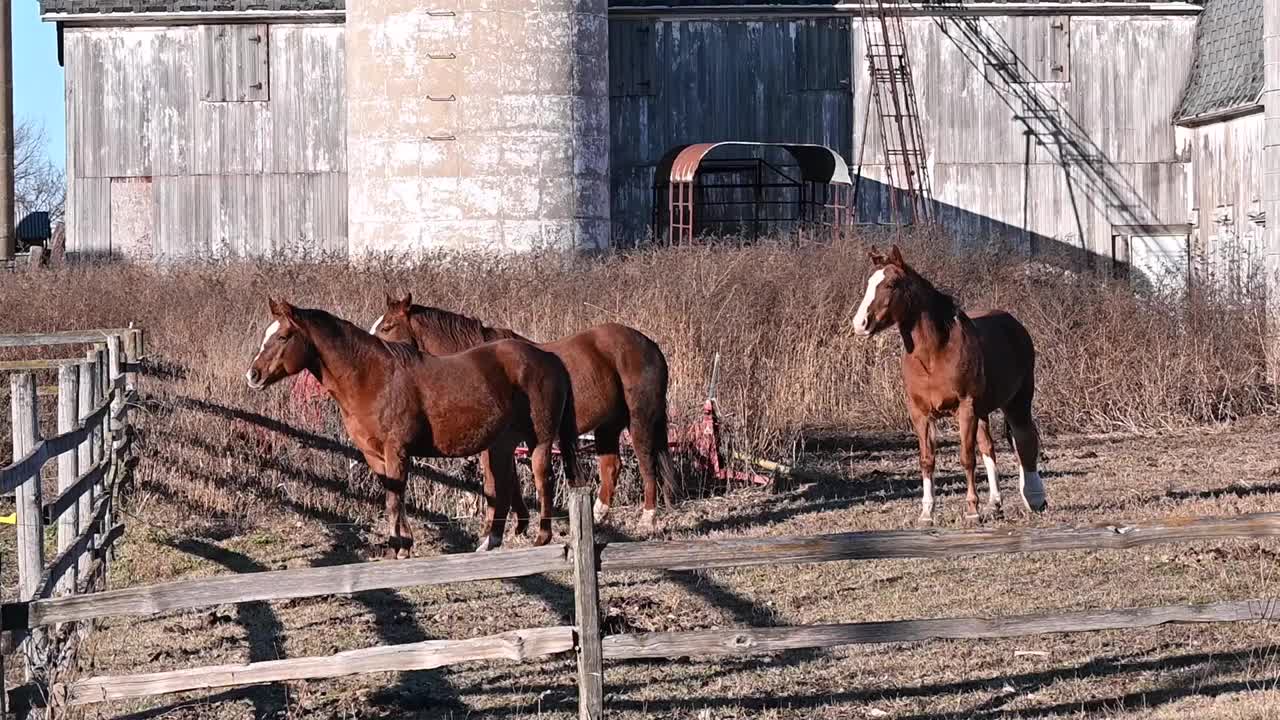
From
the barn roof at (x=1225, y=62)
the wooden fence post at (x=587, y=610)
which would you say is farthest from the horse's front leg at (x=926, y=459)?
the barn roof at (x=1225, y=62)

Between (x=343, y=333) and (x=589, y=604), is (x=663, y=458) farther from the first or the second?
(x=589, y=604)

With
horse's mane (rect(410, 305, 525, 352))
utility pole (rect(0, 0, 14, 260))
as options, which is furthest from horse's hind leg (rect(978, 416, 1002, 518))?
utility pole (rect(0, 0, 14, 260))

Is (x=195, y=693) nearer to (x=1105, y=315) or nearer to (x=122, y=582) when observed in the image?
A: (x=122, y=582)

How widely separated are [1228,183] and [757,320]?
15.3 meters

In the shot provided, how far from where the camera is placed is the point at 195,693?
27.2 feet

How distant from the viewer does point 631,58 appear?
107 ft

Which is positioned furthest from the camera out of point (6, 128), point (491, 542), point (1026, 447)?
point (6, 128)

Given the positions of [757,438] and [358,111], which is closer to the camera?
[757,438]

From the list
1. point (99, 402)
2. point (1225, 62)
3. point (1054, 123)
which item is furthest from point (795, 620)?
point (1054, 123)

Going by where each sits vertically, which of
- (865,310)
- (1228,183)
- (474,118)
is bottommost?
(865,310)

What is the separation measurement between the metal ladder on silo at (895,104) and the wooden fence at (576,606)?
25.4 m

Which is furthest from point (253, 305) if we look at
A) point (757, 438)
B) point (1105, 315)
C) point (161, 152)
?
point (161, 152)

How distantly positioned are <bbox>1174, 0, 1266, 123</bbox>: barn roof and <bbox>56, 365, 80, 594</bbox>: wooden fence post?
23530mm

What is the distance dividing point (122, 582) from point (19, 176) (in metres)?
88.4
